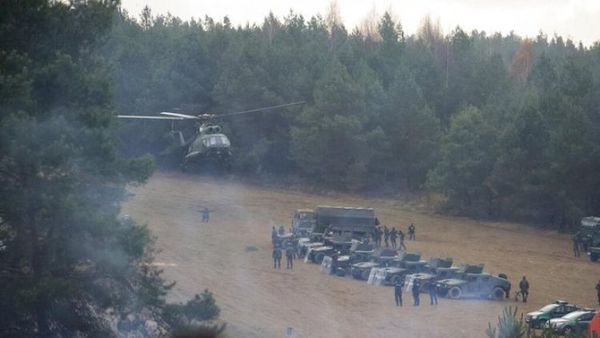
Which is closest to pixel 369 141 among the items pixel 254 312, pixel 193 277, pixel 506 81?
pixel 506 81

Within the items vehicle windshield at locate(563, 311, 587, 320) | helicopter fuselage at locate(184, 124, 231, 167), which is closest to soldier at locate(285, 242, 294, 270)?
helicopter fuselage at locate(184, 124, 231, 167)

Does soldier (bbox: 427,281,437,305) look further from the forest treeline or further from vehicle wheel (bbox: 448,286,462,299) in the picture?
the forest treeline

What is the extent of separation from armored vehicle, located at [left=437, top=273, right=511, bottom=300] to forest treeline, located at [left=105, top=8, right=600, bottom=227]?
71.4 ft

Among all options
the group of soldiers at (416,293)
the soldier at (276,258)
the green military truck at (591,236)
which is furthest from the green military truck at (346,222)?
the group of soldiers at (416,293)

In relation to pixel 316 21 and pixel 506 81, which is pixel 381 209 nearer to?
pixel 506 81

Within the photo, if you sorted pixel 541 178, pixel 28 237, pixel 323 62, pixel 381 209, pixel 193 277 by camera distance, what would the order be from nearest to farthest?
pixel 28 237, pixel 193 277, pixel 541 178, pixel 381 209, pixel 323 62

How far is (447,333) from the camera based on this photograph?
117ft

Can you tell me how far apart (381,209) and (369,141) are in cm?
592

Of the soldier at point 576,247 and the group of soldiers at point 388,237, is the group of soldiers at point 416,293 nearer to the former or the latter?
the group of soldiers at point 388,237

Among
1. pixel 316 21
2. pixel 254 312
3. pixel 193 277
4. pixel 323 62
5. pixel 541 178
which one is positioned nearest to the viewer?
pixel 254 312

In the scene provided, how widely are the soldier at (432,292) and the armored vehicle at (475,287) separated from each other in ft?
1.25

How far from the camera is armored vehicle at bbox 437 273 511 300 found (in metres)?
42.3

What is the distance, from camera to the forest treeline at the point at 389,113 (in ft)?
216

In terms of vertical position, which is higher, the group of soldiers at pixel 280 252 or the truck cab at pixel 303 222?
the truck cab at pixel 303 222
